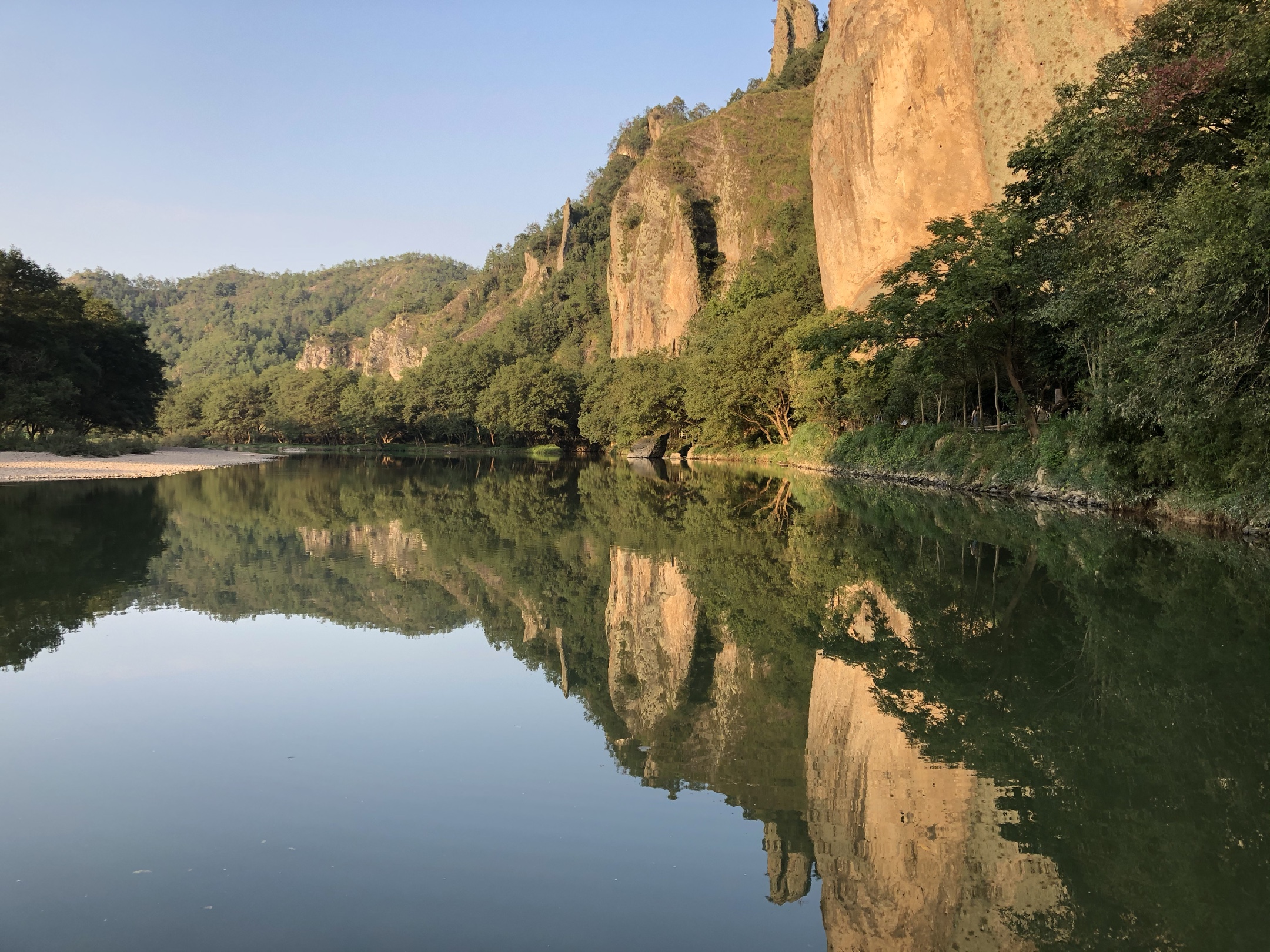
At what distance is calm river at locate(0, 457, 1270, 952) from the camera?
4.34m

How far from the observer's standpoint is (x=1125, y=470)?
72.1 feet

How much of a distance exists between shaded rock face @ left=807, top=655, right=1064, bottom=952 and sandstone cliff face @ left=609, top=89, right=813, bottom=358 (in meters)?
84.4

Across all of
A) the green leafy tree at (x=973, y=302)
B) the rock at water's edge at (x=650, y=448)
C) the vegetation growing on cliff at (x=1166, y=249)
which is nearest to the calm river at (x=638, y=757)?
the vegetation growing on cliff at (x=1166, y=249)

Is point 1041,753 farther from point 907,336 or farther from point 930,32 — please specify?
point 930,32

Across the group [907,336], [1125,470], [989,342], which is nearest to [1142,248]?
[1125,470]

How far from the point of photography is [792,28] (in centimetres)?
11400

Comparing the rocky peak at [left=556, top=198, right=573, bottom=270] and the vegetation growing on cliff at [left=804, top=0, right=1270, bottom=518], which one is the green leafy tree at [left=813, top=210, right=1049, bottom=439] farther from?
the rocky peak at [left=556, top=198, right=573, bottom=270]

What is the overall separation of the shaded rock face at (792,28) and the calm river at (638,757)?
110140 millimetres

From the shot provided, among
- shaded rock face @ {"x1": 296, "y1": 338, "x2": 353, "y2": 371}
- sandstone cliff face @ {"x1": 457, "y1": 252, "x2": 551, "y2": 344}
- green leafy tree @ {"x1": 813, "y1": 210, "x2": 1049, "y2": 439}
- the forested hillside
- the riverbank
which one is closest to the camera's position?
the forested hillside

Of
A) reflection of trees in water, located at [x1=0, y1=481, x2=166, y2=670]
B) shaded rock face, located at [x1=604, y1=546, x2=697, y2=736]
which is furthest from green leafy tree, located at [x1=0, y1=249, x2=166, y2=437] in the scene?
shaded rock face, located at [x1=604, y1=546, x2=697, y2=736]

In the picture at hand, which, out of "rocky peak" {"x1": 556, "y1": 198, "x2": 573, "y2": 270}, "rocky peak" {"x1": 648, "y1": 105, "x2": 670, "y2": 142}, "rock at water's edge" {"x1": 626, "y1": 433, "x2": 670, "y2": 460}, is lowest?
"rock at water's edge" {"x1": 626, "y1": 433, "x2": 670, "y2": 460}

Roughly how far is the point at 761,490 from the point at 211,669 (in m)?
25.7

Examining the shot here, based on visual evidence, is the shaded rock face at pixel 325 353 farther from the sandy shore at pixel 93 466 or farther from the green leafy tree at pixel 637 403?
the sandy shore at pixel 93 466

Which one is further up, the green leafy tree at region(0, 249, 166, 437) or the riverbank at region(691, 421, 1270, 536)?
the green leafy tree at region(0, 249, 166, 437)
